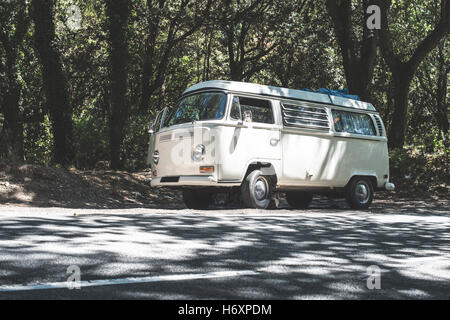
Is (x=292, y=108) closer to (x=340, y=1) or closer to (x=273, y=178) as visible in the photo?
(x=273, y=178)

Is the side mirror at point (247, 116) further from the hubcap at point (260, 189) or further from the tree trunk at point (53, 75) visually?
the tree trunk at point (53, 75)

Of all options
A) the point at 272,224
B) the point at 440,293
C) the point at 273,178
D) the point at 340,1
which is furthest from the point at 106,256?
the point at 340,1

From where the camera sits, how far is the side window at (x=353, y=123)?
47.0 feet

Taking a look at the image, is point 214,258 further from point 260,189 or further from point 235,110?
point 260,189

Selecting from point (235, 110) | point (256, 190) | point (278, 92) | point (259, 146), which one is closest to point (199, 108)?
point (235, 110)

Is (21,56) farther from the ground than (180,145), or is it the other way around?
(21,56)

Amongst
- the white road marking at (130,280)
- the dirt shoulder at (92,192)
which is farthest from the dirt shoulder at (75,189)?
the white road marking at (130,280)

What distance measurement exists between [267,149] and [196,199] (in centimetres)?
204

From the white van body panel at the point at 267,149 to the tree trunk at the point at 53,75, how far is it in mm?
5262

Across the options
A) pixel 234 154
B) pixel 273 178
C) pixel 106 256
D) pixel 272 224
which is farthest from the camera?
pixel 273 178

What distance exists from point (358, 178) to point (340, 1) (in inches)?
342

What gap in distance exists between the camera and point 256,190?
40.2 feet

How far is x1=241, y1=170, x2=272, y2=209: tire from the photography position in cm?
1205
